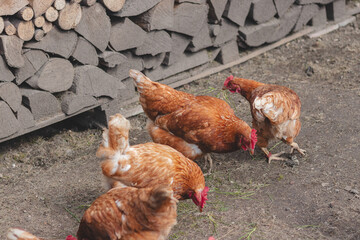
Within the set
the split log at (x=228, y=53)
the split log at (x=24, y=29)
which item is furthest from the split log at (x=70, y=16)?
the split log at (x=228, y=53)

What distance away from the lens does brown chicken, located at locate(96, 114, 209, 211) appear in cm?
360

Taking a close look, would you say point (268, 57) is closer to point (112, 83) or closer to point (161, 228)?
point (112, 83)

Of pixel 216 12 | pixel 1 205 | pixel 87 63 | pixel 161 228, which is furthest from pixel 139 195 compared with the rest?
pixel 216 12

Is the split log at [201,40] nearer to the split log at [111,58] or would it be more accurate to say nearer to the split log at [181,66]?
the split log at [181,66]

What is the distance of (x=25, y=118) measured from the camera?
14.9 feet

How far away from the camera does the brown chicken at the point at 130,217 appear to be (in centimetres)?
306

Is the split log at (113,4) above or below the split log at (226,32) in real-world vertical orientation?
above

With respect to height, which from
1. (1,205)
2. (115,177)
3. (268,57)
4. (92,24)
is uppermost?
(92,24)

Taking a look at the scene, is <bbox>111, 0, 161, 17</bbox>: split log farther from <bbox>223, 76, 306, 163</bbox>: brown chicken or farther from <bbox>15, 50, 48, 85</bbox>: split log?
<bbox>223, 76, 306, 163</bbox>: brown chicken

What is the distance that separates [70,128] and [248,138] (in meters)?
2.13

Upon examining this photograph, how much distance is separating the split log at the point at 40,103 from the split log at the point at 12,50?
327 mm

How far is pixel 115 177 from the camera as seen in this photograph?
12.1ft

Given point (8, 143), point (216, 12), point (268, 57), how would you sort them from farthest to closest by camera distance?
point (268, 57), point (216, 12), point (8, 143)

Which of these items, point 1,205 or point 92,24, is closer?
point 1,205
